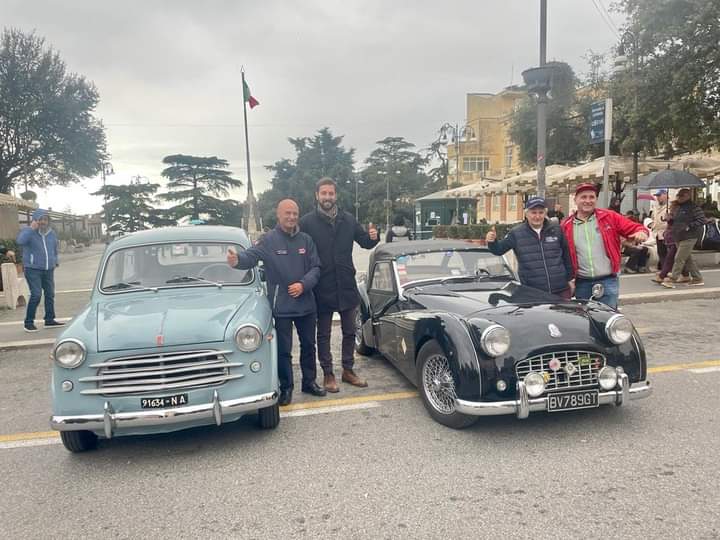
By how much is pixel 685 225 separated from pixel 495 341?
339 inches

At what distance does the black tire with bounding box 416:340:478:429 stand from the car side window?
1.22 metres

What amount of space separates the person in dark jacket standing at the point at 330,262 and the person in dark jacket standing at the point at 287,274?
0.63 feet

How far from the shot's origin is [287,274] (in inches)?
190

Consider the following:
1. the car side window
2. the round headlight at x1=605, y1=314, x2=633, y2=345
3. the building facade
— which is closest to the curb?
the car side window

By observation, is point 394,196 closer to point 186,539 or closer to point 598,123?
point 598,123

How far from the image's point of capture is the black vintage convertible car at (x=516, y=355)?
12.5 ft

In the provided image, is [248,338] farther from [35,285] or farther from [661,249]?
[661,249]

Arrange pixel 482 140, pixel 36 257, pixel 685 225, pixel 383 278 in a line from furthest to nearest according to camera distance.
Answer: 1. pixel 482 140
2. pixel 685 225
3. pixel 36 257
4. pixel 383 278

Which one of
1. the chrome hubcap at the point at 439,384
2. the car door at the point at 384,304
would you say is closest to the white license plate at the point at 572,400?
the chrome hubcap at the point at 439,384

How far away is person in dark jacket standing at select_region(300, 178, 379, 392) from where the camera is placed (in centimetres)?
517

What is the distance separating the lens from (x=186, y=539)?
9.46 ft

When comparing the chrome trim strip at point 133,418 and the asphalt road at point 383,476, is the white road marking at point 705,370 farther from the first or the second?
the chrome trim strip at point 133,418

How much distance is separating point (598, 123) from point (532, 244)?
24.1 ft

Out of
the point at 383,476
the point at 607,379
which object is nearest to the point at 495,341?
the point at 607,379
